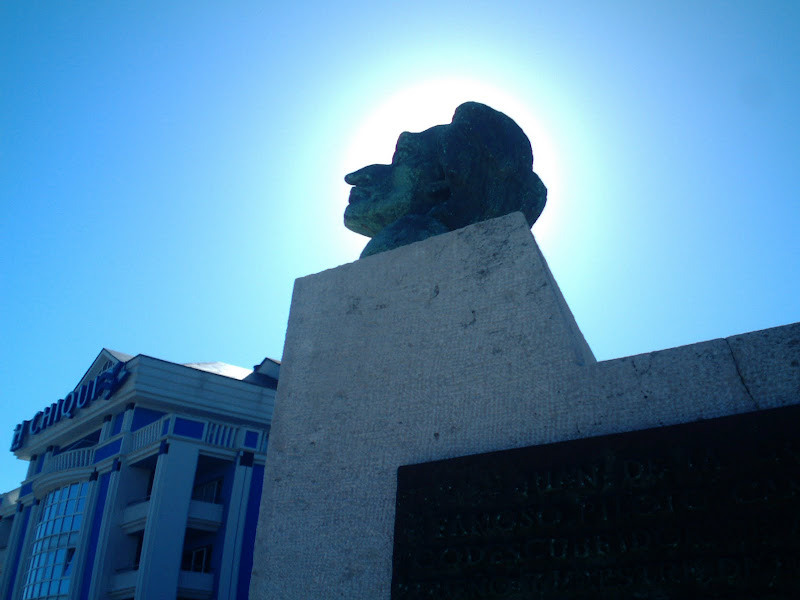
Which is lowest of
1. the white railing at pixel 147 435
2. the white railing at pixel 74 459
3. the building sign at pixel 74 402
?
the white railing at pixel 74 459

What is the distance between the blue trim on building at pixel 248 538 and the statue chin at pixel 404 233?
14468 millimetres

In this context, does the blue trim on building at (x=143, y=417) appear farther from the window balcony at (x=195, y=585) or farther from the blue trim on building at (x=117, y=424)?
the window balcony at (x=195, y=585)

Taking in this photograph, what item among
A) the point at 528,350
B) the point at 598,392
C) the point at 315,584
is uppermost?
the point at 528,350

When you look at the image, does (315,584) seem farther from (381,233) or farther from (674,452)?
(381,233)

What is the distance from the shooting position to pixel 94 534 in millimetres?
16328

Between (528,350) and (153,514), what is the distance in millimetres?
15277

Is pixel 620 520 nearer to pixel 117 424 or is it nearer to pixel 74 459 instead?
pixel 117 424

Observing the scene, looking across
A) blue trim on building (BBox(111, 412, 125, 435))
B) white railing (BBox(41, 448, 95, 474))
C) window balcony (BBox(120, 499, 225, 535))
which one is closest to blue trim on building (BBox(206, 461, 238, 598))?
window balcony (BBox(120, 499, 225, 535))

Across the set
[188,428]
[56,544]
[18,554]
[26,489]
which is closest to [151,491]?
[188,428]

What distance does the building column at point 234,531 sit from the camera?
15.7 m

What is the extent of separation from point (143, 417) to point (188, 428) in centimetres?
174

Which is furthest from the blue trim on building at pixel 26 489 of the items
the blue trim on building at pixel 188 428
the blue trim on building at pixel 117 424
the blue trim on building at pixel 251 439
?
the blue trim on building at pixel 251 439

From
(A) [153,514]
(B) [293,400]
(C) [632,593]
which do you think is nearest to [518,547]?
(C) [632,593]

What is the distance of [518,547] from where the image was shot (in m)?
1.80
